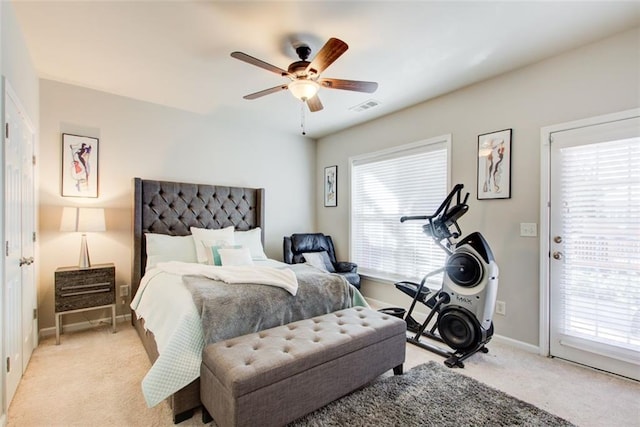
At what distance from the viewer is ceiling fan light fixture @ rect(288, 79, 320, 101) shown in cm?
246

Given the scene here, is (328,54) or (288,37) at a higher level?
(288,37)

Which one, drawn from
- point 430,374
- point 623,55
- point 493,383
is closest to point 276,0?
point 623,55

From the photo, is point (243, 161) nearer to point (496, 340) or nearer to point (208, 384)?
point (208, 384)

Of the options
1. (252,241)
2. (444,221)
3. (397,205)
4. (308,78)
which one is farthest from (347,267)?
(308,78)

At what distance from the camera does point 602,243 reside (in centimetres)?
248

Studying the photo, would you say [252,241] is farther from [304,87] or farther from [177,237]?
[304,87]

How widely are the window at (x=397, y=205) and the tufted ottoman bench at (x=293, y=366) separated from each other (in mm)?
1719

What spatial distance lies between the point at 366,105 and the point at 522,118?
5.67 feet

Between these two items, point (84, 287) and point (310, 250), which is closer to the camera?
point (84, 287)

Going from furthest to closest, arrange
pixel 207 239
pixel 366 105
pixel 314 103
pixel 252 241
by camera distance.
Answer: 1. pixel 252 241
2. pixel 366 105
3. pixel 207 239
4. pixel 314 103

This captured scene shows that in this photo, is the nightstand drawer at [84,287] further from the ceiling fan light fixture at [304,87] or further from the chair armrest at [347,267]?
the chair armrest at [347,267]

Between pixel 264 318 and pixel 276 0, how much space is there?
221cm

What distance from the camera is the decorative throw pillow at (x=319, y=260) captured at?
4.48 meters

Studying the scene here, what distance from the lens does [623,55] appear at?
2.39 metres
